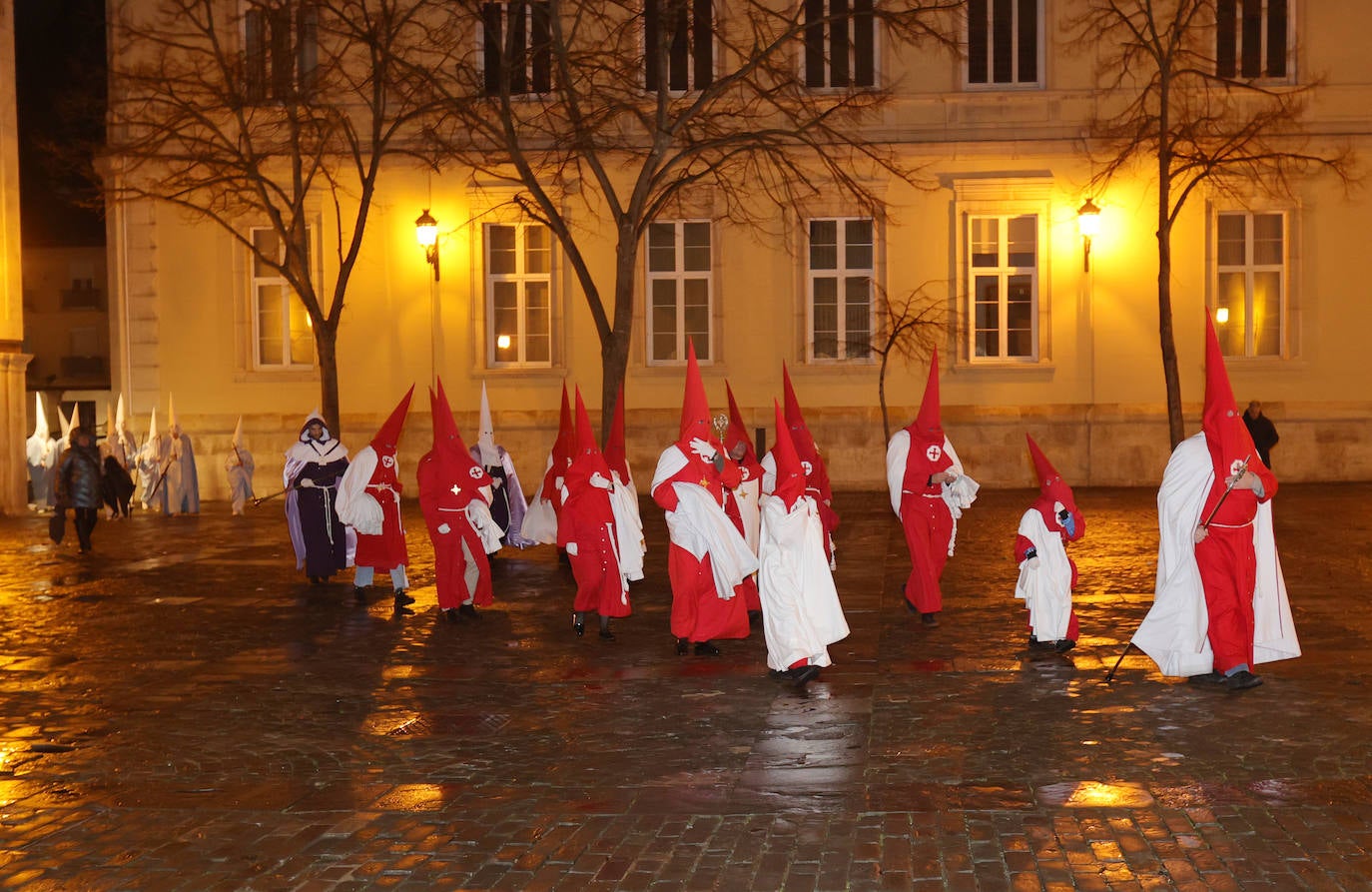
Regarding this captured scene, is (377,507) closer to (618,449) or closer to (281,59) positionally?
(618,449)

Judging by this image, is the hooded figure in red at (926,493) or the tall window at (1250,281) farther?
the tall window at (1250,281)

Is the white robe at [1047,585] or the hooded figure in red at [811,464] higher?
the hooded figure in red at [811,464]

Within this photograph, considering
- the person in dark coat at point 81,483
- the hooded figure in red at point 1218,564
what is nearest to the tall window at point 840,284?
the person in dark coat at point 81,483

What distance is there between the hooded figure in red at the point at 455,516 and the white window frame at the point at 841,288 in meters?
14.7

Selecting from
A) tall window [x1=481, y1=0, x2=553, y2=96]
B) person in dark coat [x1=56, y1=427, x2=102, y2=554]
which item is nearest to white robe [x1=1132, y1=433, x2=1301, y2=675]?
tall window [x1=481, y1=0, x2=553, y2=96]

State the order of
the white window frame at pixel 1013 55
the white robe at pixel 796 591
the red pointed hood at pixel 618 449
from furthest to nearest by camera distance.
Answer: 1. the white window frame at pixel 1013 55
2. the red pointed hood at pixel 618 449
3. the white robe at pixel 796 591

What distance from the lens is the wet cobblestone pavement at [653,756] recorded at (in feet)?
21.2

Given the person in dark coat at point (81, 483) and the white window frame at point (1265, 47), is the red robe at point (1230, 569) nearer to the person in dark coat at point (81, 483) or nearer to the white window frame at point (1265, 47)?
the person in dark coat at point (81, 483)

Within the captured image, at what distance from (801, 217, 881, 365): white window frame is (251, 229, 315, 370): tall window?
353 inches

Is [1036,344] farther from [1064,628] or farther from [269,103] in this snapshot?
[1064,628]

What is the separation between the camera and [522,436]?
1085 inches

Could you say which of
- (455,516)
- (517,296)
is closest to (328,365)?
(517,296)

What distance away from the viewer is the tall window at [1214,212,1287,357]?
1062 inches

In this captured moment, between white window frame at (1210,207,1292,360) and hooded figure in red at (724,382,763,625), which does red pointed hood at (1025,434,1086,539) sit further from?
white window frame at (1210,207,1292,360)
